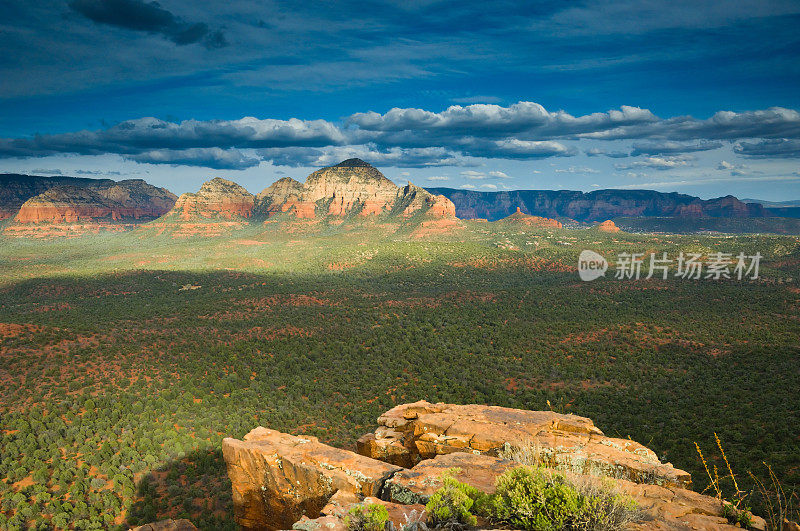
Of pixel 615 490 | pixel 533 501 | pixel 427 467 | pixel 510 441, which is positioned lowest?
pixel 510 441

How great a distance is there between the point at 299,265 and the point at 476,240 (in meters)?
66.2

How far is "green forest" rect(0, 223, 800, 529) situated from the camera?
24172mm

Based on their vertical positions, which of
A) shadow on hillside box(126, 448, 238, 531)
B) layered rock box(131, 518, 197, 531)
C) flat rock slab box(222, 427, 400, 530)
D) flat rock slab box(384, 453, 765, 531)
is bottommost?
shadow on hillside box(126, 448, 238, 531)

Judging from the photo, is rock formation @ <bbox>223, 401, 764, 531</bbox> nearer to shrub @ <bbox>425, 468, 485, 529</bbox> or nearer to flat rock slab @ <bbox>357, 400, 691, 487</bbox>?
flat rock slab @ <bbox>357, 400, 691, 487</bbox>

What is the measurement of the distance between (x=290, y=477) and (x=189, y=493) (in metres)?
13.3

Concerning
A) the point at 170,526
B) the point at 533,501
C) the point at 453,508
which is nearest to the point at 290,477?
the point at 170,526

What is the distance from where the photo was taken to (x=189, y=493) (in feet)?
76.8

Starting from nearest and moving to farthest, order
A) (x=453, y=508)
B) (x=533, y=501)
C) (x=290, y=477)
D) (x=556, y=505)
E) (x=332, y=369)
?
(x=556, y=505) < (x=533, y=501) < (x=453, y=508) < (x=290, y=477) < (x=332, y=369)

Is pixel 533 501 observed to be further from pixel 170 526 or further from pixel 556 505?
pixel 170 526

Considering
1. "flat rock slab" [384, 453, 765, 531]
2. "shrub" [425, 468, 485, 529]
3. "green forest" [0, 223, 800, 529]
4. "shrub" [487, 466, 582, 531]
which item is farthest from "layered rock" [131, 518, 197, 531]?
"shrub" [487, 466, 582, 531]

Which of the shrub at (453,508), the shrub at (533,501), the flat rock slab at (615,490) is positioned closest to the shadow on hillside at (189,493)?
the flat rock slab at (615,490)

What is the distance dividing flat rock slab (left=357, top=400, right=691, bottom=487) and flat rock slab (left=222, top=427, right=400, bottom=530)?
11.2 feet

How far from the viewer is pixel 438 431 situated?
17.4 meters

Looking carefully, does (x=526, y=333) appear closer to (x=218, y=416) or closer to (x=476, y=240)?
(x=218, y=416)
